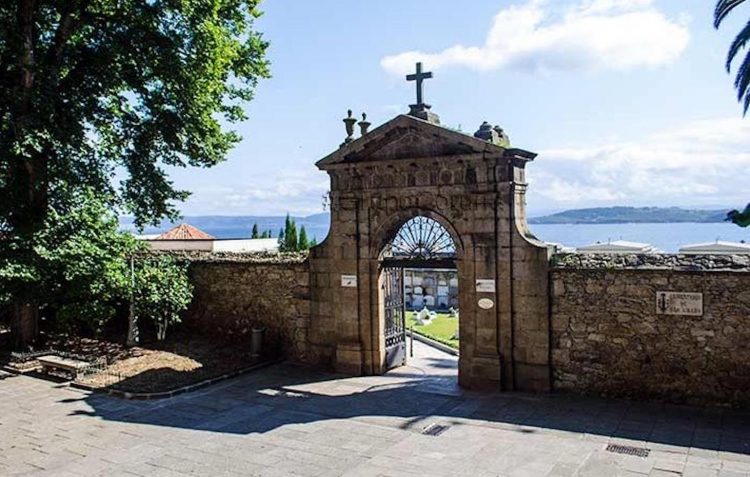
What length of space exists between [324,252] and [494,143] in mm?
4803

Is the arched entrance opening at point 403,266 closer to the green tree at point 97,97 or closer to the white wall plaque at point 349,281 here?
the white wall plaque at point 349,281

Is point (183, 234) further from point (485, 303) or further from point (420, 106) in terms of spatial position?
point (485, 303)

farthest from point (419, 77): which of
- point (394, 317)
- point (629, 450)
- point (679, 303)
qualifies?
point (629, 450)

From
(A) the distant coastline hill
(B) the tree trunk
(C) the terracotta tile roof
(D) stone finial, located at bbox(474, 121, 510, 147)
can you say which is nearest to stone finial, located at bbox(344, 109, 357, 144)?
(D) stone finial, located at bbox(474, 121, 510, 147)

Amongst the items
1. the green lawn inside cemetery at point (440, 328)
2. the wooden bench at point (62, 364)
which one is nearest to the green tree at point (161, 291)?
the wooden bench at point (62, 364)

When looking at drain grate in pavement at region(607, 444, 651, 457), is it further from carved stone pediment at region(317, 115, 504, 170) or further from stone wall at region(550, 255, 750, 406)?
carved stone pediment at region(317, 115, 504, 170)

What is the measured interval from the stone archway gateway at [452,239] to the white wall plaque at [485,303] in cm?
2

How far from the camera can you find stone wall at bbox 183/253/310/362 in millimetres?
15102

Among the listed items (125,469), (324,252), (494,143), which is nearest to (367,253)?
(324,252)

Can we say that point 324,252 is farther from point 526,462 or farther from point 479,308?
point 526,462

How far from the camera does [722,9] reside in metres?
9.73

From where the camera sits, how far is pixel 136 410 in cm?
1163

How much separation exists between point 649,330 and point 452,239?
421 centimetres

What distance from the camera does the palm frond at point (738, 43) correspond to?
10.0m
